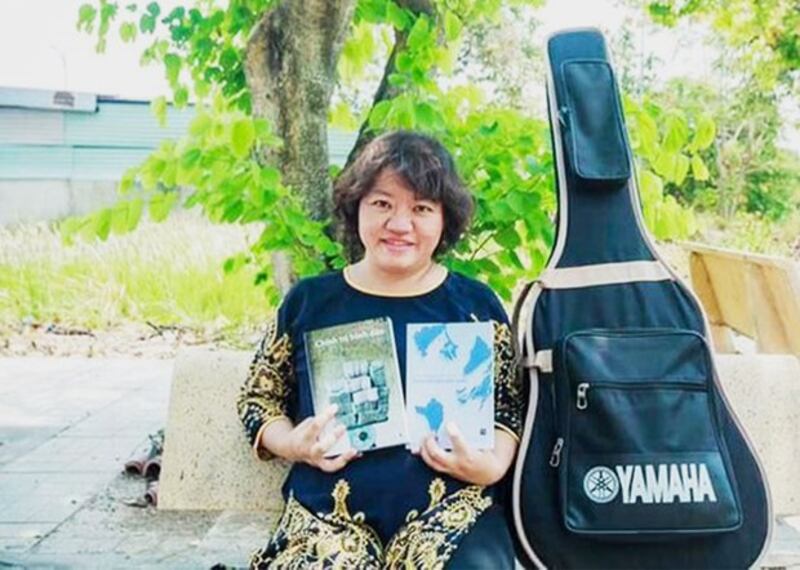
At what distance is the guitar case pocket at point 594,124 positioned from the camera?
194cm

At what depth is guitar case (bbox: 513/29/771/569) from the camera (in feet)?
5.84

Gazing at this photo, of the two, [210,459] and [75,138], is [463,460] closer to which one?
[210,459]

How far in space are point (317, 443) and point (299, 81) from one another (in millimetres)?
1451

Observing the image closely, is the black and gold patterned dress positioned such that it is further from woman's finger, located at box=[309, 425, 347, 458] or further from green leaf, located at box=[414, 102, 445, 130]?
green leaf, located at box=[414, 102, 445, 130]

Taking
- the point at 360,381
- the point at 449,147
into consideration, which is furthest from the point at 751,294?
the point at 360,381

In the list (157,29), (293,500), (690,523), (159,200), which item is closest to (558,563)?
(690,523)

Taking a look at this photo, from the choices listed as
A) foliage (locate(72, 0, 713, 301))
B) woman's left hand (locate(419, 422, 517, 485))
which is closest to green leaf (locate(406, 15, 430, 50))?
foliage (locate(72, 0, 713, 301))

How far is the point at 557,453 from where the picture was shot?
1828 mm

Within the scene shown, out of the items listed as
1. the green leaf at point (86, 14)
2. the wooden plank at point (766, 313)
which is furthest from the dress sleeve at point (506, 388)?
the green leaf at point (86, 14)

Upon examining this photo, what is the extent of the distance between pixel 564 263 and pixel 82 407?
3.82 meters

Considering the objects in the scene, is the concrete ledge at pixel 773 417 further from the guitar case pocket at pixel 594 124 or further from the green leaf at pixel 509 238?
the green leaf at pixel 509 238

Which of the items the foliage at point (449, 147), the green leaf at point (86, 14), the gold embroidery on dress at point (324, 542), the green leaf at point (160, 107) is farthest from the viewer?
the green leaf at point (160, 107)

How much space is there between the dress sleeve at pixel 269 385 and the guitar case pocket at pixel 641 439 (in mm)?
575

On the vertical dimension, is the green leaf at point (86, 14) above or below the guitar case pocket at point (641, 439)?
above
